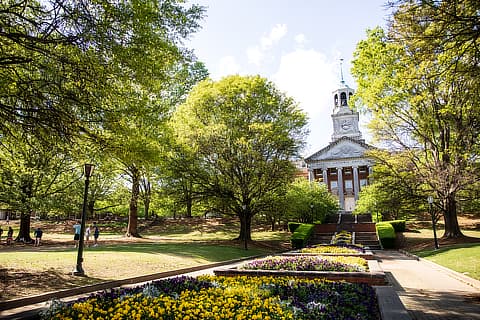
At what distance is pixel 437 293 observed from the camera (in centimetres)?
889

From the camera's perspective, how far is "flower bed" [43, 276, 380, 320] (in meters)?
4.91

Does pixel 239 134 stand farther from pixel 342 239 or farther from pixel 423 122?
pixel 342 239

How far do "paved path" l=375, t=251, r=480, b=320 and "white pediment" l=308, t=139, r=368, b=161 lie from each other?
44.1m

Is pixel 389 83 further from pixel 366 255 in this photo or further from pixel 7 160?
pixel 7 160

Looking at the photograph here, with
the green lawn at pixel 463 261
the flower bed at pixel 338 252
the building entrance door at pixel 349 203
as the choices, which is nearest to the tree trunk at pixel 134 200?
the flower bed at pixel 338 252

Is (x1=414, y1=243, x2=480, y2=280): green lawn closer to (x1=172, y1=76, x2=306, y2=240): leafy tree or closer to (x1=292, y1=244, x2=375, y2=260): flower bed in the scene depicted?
(x1=292, y1=244, x2=375, y2=260): flower bed

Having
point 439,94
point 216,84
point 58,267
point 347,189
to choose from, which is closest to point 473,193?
point 439,94

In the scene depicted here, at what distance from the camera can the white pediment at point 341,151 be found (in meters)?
56.5

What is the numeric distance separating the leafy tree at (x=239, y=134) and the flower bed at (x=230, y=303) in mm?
15473

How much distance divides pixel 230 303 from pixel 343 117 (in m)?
66.4

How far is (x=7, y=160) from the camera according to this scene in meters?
17.4

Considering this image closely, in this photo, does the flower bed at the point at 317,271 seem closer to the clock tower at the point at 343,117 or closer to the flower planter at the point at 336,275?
the flower planter at the point at 336,275

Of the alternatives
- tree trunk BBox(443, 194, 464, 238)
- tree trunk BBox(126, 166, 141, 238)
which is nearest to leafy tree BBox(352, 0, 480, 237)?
tree trunk BBox(443, 194, 464, 238)

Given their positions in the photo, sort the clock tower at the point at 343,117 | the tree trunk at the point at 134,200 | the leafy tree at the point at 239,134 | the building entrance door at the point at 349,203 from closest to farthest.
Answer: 1. the leafy tree at the point at 239,134
2. the tree trunk at the point at 134,200
3. the building entrance door at the point at 349,203
4. the clock tower at the point at 343,117
